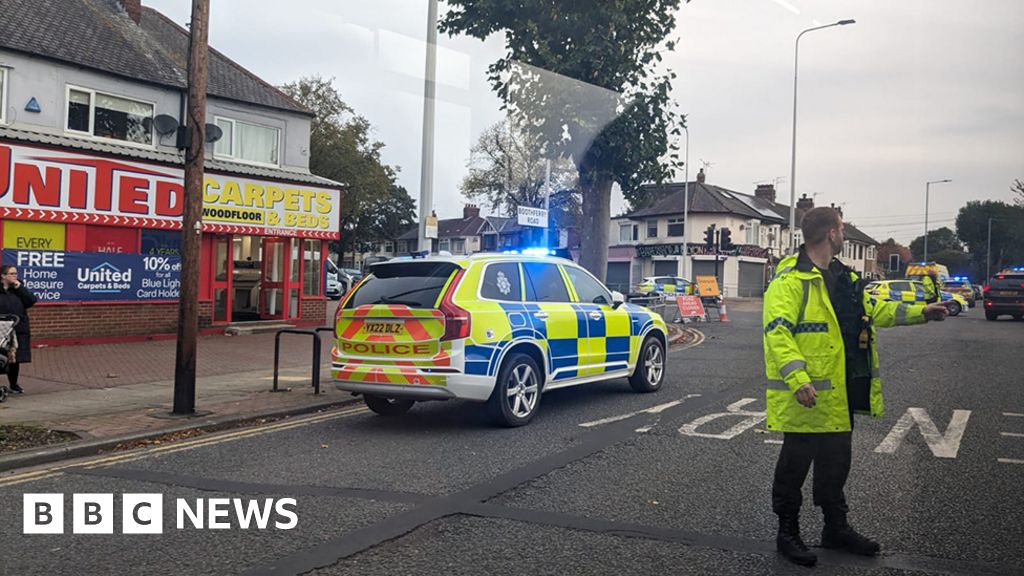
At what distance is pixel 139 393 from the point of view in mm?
9938

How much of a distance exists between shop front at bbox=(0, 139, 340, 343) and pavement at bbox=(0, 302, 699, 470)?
36.2 inches

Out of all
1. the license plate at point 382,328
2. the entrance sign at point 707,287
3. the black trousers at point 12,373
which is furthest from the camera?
the entrance sign at point 707,287

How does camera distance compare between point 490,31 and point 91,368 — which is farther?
point 490,31

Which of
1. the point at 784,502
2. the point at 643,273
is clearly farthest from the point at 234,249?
the point at 643,273

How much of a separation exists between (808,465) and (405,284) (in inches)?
180

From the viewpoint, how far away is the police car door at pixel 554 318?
8.45 meters

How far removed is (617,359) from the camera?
976 cm

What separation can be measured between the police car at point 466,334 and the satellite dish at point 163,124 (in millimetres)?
11400

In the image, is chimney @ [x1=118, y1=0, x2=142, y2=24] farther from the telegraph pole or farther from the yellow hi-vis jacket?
the yellow hi-vis jacket

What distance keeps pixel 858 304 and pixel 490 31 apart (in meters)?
13.4

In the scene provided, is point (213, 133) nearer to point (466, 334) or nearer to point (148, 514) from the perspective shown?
point (466, 334)

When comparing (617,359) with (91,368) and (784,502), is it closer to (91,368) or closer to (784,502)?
(784,502)

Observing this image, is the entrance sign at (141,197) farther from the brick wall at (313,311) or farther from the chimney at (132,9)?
the chimney at (132,9)

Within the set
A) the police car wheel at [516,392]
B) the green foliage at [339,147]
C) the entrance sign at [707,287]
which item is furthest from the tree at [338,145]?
the police car wheel at [516,392]
